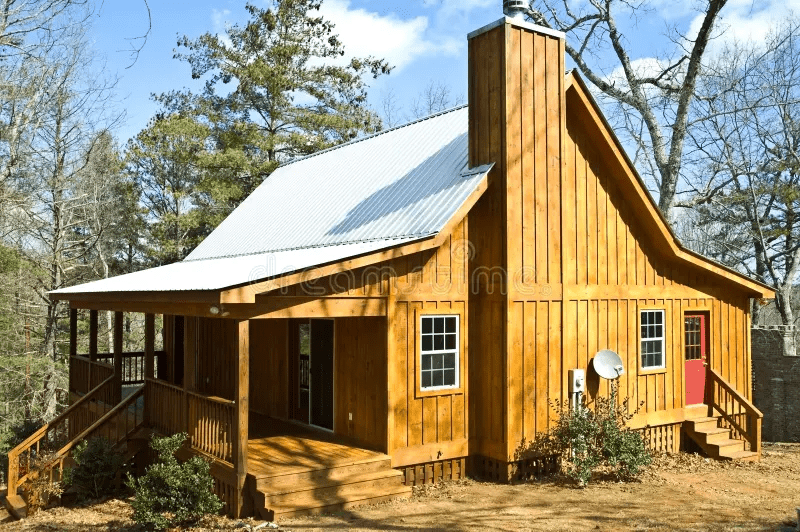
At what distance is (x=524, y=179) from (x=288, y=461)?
5.51 meters

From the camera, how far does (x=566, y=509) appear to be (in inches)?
359

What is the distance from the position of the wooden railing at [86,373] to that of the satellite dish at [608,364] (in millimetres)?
9238

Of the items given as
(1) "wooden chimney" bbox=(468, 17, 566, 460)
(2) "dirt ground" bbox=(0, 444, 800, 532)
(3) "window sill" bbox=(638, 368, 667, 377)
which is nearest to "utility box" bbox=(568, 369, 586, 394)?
(1) "wooden chimney" bbox=(468, 17, 566, 460)

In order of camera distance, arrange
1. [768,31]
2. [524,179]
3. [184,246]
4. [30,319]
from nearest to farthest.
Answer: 1. [524,179]
2. [768,31]
3. [30,319]
4. [184,246]

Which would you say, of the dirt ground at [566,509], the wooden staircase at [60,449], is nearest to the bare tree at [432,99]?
the wooden staircase at [60,449]

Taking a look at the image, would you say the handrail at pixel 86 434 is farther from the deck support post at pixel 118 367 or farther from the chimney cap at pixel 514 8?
the chimney cap at pixel 514 8

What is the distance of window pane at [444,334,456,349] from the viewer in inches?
422

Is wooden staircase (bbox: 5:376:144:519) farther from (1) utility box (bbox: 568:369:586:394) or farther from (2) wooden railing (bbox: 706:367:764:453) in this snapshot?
(2) wooden railing (bbox: 706:367:764:453)

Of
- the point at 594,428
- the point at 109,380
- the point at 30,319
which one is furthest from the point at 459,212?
the point at 30,319

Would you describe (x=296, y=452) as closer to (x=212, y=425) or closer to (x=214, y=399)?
(x=212, y=425)

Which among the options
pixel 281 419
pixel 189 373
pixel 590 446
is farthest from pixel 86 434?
pixel 590 446

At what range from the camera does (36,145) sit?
23.5 meters

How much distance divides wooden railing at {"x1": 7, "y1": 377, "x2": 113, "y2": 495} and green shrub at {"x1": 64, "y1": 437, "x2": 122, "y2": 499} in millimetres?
973

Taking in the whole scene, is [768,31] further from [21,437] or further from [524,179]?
[21,437]
